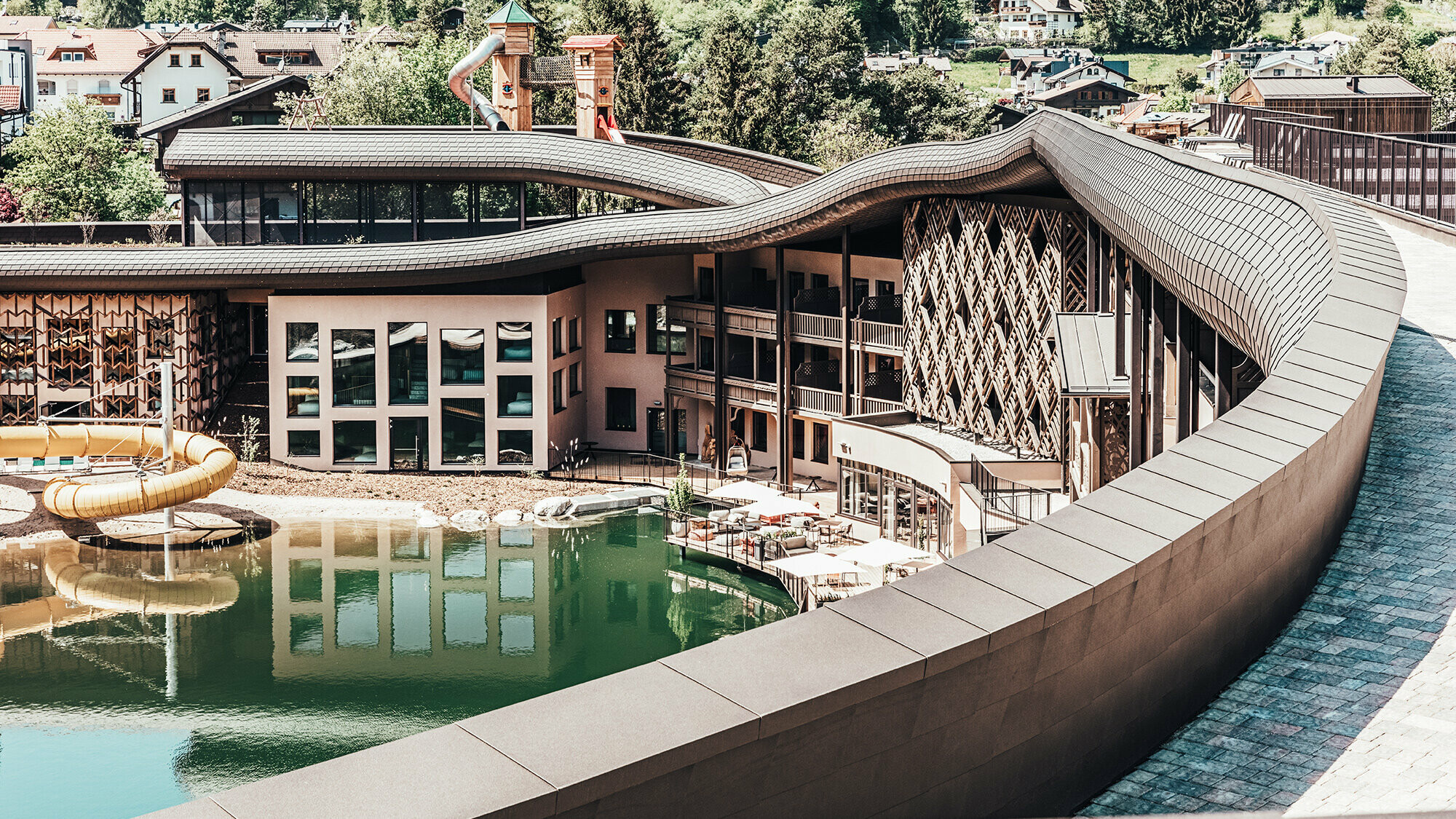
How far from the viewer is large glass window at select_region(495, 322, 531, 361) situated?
1770 inches

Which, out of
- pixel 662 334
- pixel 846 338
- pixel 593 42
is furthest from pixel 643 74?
pixel 846 338

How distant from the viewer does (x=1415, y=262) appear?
2097 cm

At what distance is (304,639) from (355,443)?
13220 mm

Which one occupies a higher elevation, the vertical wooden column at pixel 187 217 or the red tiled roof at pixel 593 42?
the red tiled roof at pixel 593 42

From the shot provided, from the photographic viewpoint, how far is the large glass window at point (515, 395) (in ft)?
148

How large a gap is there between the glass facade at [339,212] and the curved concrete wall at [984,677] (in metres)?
39.6

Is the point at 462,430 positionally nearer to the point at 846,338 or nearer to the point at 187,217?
the point at 187,217

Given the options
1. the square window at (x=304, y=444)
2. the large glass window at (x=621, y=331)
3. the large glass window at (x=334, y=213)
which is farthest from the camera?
the large glass window at (x=334, y=213)

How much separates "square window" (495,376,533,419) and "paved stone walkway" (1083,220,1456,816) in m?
35.2

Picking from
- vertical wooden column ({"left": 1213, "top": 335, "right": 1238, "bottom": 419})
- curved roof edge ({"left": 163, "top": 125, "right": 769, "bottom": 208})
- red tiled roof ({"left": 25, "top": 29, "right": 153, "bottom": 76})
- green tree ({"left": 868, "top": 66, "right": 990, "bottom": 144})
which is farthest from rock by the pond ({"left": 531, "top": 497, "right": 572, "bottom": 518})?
red tiled roof ({"left": 25, "top": 29, "right": 153, "bottom": 76})

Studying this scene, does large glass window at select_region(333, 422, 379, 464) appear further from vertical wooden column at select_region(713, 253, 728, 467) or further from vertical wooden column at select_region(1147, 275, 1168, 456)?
vertical wooden column at select_region(1147, 275, 1168, 456)

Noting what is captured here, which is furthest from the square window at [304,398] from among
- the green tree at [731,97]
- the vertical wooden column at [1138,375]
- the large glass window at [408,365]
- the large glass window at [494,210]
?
the green tree at [731,97]

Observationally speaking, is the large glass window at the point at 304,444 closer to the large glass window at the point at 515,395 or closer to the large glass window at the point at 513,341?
the large glass window at the point at 515,395

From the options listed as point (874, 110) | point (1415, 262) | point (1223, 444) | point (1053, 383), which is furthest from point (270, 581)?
point (874, 110)
